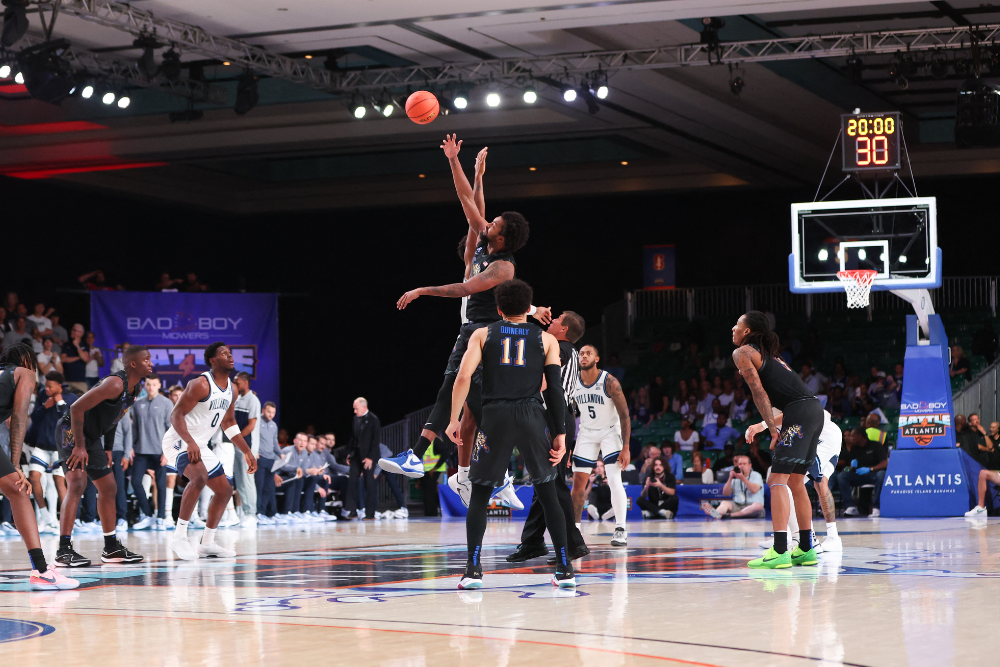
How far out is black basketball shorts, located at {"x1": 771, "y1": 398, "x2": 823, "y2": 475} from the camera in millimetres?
8430

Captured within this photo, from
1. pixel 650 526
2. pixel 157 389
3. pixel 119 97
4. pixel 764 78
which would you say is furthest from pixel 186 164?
pixel 650 526

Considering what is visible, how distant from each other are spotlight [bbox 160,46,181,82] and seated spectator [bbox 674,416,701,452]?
10.6 metres

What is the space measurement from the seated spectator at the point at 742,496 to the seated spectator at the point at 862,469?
126cm

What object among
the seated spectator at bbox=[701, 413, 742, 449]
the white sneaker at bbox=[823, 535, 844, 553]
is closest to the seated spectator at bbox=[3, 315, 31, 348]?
the seated spectator at bbox=[701, 413, 742, 449]

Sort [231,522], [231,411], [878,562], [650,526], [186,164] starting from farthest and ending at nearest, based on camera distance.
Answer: [186,164] → [231,522] → [650,526] → [231,411] → [878,562]

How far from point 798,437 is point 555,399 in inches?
86.9

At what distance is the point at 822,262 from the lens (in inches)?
635

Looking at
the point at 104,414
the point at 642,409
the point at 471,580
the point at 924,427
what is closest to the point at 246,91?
the point at 104,414

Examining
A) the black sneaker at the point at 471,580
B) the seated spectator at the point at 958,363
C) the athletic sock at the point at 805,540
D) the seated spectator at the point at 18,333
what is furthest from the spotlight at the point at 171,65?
the seated spectator at the point at 958,363

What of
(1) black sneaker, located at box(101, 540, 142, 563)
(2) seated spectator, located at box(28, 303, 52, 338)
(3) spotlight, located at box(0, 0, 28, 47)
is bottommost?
(1) black sneaker, located at box(101, 540, 142, 563)

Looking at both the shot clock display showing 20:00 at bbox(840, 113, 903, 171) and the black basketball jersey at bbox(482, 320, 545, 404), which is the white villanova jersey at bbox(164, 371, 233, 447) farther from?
the shot clock display showing 20:00 at bbox(840, 113, 903, 171)

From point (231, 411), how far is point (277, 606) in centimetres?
420

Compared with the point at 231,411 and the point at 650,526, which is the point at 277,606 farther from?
the point at 650,526

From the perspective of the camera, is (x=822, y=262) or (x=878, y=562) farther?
(x=822, y=262)
